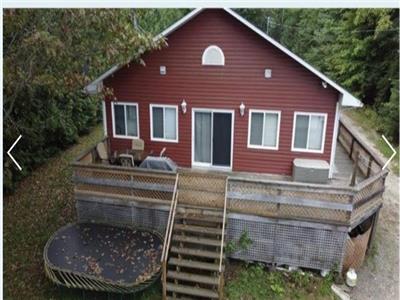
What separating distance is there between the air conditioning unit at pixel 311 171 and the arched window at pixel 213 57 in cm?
352

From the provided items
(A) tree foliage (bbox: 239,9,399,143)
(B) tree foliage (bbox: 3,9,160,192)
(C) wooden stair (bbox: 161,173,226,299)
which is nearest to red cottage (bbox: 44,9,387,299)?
(C) wooden stair (bbox: 161,173,226,299)

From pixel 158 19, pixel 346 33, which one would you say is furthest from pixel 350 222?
pixel 158 19

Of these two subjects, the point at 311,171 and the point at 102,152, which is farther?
the point at 102,152

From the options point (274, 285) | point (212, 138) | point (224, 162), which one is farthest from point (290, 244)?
point (212, 138)

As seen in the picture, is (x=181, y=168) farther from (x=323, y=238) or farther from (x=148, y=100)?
(x=323, y=238)

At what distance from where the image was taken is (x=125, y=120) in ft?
34.8

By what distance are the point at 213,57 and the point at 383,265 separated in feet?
22.4

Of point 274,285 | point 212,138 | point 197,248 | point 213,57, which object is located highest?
point 213,57

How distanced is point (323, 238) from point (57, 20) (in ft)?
23.3

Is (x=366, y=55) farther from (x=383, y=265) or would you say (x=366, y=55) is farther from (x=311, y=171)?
(x=383, y=265)

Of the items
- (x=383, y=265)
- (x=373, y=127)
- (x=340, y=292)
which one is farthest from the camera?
(x=373, y=127)

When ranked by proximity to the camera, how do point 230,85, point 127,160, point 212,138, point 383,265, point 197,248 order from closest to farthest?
point 197,248, point 383,265, point 230,85, point 127,160, point 212,138

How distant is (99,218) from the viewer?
8.64 metres

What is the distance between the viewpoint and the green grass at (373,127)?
14.2m
